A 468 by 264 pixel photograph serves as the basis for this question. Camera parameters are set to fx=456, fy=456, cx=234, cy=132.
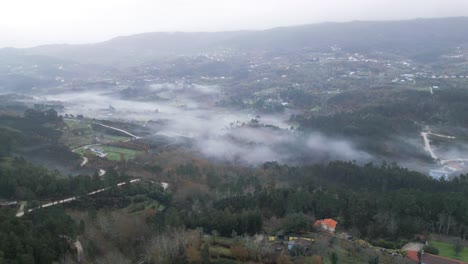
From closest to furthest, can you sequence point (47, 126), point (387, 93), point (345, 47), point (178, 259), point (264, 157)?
1. point (178, 259)
2. point (264, 157)
3. point (47, 126)
4. point (387, 93)
5. point (345, 47)

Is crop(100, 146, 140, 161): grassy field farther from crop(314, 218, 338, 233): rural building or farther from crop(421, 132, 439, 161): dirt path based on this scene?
crop(421, 132, 439, 161): dirt path

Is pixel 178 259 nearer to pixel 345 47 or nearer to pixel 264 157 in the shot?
pixel 264 157

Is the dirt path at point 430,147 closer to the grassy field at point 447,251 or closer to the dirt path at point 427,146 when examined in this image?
the dirt path at point 427,146

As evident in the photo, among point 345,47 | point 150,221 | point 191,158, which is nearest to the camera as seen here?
point 150,221

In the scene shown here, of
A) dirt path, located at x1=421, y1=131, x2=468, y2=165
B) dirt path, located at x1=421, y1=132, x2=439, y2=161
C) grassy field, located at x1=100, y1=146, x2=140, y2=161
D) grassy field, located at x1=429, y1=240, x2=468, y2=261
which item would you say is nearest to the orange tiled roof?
grassy field, located at x1=429, y1=240, x2=468, y2=261

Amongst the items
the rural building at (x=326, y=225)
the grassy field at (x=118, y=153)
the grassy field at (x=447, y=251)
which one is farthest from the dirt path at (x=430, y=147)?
the grassy field at (x=118, y=153)

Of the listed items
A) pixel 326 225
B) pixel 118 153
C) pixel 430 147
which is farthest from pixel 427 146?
pixel 118 153

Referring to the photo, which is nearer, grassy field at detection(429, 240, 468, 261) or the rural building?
grassy field at detection(429, 240, 468, 261)

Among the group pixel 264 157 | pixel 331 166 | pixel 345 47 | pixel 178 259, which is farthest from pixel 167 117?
pixel 345 47

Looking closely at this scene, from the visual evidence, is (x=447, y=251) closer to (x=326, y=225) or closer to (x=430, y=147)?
(x=326, y=225)
